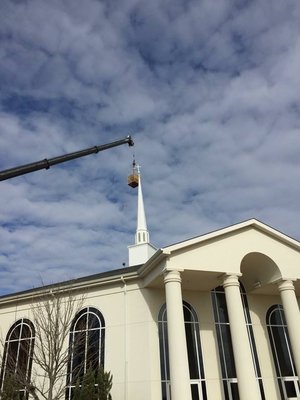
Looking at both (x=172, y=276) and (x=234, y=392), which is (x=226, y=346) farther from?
(x=172, y=276)

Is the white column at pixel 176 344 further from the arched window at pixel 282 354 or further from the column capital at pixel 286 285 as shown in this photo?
the arched window at pixel 282 354

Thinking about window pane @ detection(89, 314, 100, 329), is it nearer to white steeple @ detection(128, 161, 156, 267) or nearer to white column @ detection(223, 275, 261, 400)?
white column @ detection(223, 275, 261, 400)

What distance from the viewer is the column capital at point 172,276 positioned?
17.4 meters

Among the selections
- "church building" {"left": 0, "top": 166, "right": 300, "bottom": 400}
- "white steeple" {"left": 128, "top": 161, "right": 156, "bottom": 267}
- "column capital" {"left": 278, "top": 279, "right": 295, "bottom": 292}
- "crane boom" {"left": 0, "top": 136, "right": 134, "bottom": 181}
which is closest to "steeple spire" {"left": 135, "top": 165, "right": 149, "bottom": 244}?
"white steeple" {"left": 128, "top": 161, "right": 156, "bottom": 267}

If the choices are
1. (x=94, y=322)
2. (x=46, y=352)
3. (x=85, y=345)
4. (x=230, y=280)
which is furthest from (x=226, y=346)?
(x=46, y=352)

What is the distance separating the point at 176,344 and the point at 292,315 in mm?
6618

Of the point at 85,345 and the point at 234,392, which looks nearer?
the point at 234,392

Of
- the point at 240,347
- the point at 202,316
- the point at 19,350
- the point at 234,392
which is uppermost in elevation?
the point at 202,316

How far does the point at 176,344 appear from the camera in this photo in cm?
1591

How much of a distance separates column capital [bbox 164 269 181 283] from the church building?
0.15 ft

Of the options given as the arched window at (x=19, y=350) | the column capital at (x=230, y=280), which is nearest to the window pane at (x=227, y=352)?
the column capital at (x=230, y=280)

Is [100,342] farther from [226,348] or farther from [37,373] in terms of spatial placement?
[226,348]

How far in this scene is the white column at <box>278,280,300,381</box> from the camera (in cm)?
1797

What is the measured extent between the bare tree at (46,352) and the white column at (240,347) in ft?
27.0
